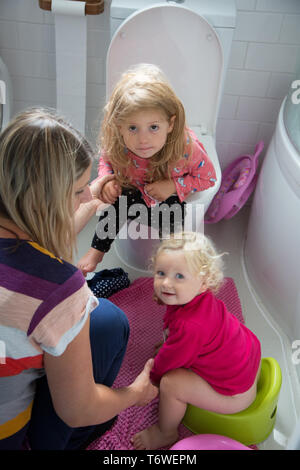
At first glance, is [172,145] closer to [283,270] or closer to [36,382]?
[283,270]

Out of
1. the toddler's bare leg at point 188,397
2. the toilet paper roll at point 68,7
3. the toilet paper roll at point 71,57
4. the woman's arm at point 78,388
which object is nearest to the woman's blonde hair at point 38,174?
the woman's arm at point 78,388

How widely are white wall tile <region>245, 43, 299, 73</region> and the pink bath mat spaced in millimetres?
818

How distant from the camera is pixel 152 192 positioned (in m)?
1.36

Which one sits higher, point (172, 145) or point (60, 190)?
point (60, 190)

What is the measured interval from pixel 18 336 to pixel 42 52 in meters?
1.38

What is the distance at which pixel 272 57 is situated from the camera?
1.67 meters

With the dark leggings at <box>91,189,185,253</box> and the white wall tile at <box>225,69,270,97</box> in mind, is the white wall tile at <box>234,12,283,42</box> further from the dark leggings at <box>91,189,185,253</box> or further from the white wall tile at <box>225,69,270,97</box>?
the dark leggings at <box>91,189,185,253</box>

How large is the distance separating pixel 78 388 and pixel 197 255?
1.39 ft

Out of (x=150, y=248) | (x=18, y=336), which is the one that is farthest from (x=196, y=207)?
(x=18, y=336)

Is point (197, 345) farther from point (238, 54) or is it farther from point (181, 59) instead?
point (238, 54)

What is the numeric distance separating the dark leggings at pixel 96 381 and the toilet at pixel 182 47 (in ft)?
1.60

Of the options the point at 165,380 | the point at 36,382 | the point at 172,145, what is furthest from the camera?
the point at 172,145

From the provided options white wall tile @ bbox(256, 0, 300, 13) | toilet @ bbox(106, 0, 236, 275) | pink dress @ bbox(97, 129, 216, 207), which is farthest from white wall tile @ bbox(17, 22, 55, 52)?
white wall tile @ bbox(256, 0, 300, 13)

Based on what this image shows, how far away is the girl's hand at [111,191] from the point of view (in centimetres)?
138
